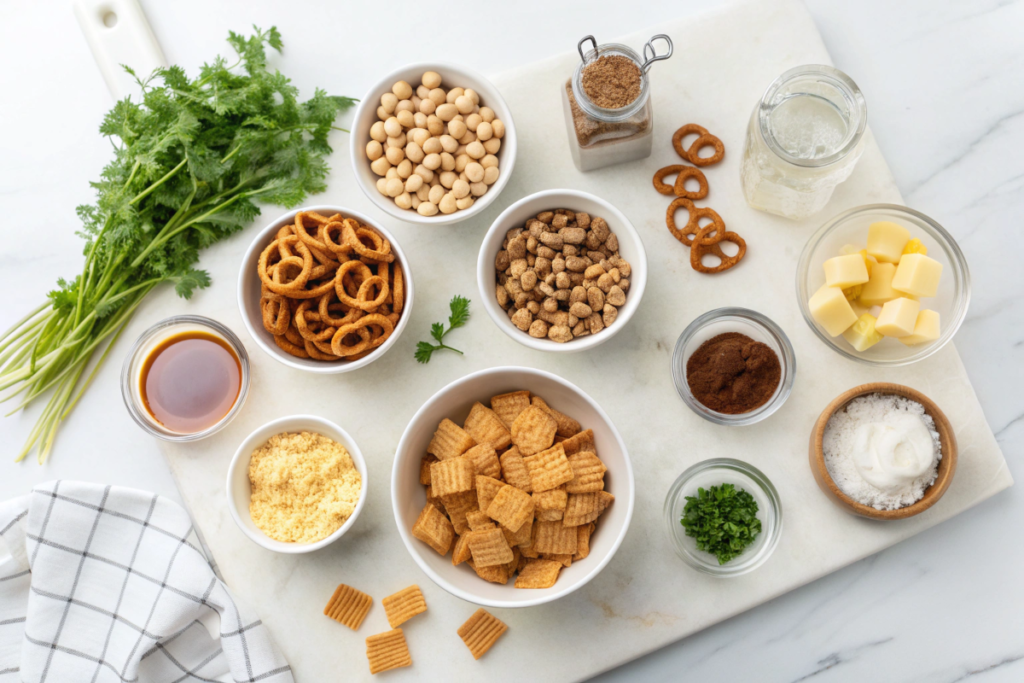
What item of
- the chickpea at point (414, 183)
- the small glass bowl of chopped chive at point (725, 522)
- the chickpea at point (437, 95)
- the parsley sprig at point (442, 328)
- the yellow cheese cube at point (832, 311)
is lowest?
the small glass bowl of chopped chive at point (725, 522)

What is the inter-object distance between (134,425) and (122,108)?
937mm

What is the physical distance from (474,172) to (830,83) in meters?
0.99

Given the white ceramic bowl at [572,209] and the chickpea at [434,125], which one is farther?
the chickpea at [434,125]

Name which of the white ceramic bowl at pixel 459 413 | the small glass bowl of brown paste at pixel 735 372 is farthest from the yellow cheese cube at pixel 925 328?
the white ceramic bowl at pixel 459 413

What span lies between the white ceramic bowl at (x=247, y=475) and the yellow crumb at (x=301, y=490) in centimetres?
2

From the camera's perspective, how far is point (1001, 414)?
6.64ft

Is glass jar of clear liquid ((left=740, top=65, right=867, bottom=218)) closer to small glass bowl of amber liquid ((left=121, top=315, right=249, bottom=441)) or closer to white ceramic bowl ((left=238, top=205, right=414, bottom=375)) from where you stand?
white ceramic bowl ((left=238, top=205, right=414, bottom=375))

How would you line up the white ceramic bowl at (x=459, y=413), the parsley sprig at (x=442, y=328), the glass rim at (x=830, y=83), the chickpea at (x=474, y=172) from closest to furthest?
the white ceramic bowl at (x=459, y=413)
the glass rim at (x=830, y=83)
the chickpea at (x=474, y=172)
the parsley sprig at (x=442, y=328)

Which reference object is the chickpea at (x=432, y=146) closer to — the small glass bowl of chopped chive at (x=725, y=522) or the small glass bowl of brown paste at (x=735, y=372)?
the small glass bowl of brown paste at (x=735, y=372)

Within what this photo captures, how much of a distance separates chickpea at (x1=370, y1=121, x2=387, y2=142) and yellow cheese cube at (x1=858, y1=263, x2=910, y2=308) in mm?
1401

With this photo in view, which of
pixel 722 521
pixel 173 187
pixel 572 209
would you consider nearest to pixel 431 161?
pixel 572 209

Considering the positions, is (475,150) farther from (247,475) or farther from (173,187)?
(247,475)

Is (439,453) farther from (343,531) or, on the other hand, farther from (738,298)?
(738,298)

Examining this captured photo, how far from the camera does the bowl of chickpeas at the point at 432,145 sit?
1.84 m
